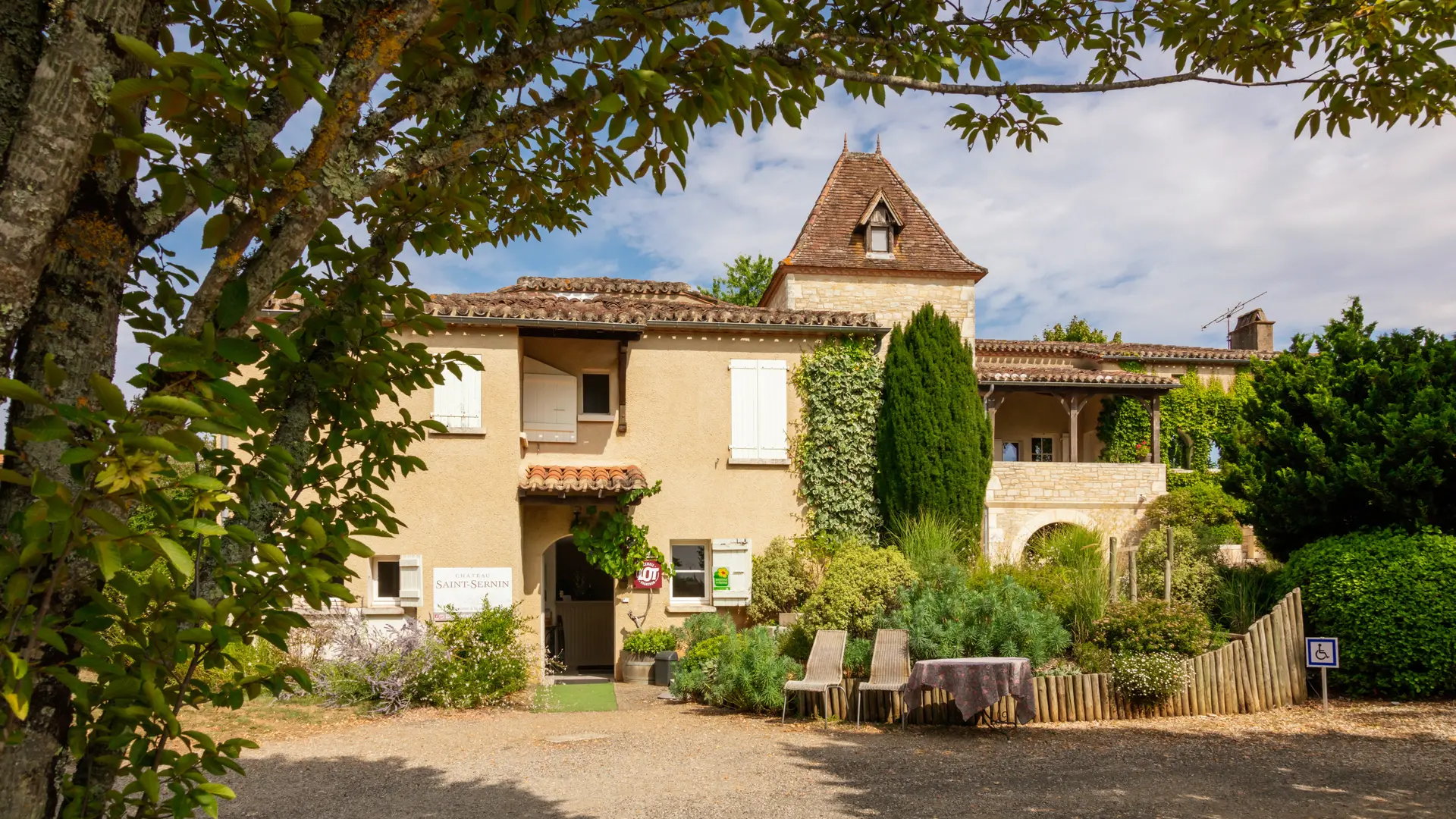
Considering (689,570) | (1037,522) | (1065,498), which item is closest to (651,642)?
(689,570)

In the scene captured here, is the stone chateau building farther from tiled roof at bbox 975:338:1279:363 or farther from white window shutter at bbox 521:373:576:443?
tiled roof at bbox 975:338:1279:363

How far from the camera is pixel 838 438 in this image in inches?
580

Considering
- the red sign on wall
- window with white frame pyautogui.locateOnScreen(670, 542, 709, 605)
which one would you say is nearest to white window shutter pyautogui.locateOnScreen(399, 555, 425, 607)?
the red sign on wall

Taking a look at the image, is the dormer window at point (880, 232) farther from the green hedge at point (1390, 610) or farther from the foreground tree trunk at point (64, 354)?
the foreground tree trunk at point (64, 354)

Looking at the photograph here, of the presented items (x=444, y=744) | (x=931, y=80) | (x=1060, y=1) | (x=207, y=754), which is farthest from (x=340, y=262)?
(x=444, y=744)

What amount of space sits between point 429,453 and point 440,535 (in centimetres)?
117

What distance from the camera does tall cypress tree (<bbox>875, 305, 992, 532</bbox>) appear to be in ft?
47.9

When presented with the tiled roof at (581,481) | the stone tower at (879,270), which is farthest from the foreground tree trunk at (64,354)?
the stone tower at (879,270)

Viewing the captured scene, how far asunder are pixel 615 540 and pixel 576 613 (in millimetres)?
3631

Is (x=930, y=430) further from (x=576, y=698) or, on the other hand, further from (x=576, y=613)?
(x=576, y=613)

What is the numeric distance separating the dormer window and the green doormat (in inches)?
371

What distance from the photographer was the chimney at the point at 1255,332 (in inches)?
1039

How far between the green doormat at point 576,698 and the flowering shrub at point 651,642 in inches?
24.8

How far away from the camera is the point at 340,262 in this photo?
238cm
